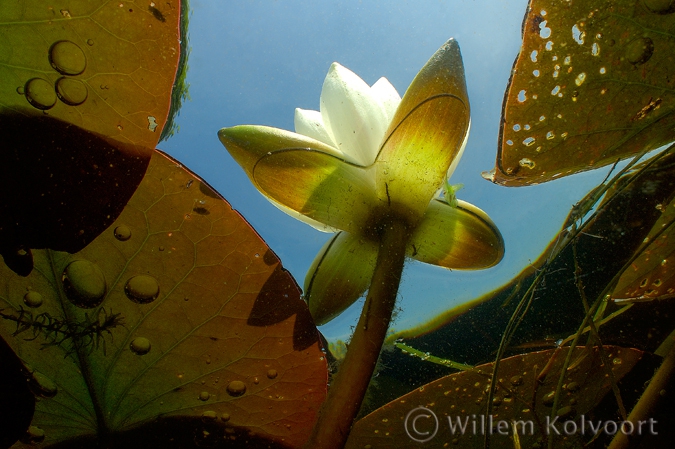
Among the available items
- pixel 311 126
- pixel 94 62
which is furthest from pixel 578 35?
pixel 94 62

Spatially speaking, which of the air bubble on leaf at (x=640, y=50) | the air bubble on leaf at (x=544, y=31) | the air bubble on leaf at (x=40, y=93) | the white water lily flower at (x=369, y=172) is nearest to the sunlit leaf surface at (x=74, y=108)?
the air bubble on leaf at (x=40, y=93)

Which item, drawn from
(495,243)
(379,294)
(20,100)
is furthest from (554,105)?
(20,100)

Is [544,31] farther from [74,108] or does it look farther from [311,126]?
[74,108]

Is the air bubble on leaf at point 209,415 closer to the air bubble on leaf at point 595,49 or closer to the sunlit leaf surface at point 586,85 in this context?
the sunlit leaf surface at point 586,85

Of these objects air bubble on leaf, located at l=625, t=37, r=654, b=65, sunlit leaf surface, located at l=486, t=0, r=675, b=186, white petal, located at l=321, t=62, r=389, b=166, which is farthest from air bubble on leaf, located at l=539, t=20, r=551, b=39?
white petal, located at l=321, t=62, r=389, b=166

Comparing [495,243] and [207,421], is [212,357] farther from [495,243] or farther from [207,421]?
[495,243]

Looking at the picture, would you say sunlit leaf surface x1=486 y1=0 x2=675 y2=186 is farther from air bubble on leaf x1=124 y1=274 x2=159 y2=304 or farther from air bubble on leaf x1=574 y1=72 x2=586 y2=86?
air bubble on leaf x1=124 y1=274 x2=159 y2=304
